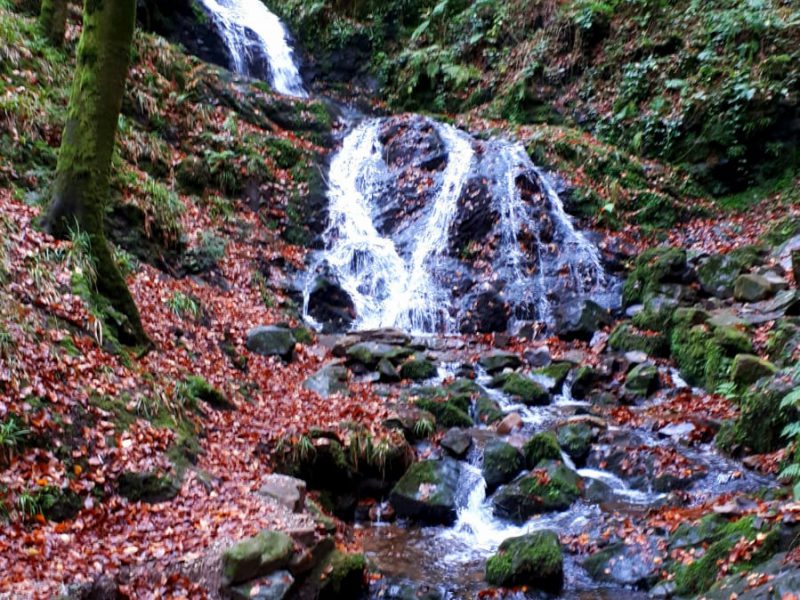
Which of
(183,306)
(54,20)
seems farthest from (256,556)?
(54,20)

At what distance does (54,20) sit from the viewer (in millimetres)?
11875

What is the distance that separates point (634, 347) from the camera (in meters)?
10.6

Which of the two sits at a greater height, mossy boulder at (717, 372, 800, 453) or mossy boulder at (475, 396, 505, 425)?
mossy boulder at (475, 396, 505, 425)

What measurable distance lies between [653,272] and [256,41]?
16.2 m

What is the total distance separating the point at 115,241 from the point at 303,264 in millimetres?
4589

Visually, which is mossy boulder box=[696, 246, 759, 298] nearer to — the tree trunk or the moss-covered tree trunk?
the moss-covered tree trunk

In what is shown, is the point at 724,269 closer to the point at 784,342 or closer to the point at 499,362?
the point at 784,342

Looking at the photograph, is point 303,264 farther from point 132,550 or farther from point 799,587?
point 799,587

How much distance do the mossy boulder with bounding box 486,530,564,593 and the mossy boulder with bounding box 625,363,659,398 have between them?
4.27 meters

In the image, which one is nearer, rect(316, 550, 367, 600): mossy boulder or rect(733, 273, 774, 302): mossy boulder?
rect(316, 550, 367, 600): mossy boulder

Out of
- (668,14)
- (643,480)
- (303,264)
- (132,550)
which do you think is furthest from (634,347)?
(668,14)

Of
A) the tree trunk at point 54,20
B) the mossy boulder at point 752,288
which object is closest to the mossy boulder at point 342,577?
the mossy boulder at point 752,288

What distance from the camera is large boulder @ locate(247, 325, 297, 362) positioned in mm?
9852

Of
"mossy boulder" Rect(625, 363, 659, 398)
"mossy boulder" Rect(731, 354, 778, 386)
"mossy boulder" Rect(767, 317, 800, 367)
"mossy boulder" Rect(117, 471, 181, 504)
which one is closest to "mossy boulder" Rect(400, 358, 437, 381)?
"mossy boulder" Rect(625, 363, 659, 398)
